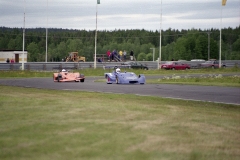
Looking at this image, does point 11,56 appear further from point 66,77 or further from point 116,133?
point 116,133

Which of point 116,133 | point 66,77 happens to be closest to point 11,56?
point 66,77

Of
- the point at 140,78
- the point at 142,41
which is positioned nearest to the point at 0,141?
the point at 140,78

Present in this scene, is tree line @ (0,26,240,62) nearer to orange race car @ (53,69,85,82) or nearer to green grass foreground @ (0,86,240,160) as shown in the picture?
orange race car @ (53,69,85,82)

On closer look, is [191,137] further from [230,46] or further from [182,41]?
[230,46]

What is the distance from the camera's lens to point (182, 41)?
5979 inches

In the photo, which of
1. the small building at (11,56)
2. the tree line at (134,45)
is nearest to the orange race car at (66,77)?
the small building at (11,56)

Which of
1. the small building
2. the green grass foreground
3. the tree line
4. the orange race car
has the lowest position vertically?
the green grass foreground

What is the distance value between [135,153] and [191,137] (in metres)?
1.97

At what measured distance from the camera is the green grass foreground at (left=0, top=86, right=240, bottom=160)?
8.38 m

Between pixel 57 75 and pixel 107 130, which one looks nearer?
pixel 107 130

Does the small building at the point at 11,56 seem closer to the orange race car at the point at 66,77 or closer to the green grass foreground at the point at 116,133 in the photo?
the orange race car at the point at 66,77

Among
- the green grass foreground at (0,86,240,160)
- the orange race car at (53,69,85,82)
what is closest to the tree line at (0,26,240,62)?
the orange race car at (53,69,85,82)

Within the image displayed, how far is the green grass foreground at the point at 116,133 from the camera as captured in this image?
838cm

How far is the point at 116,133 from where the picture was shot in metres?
10.0
